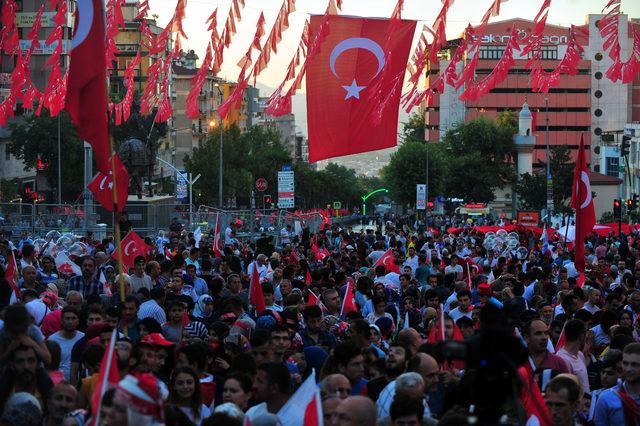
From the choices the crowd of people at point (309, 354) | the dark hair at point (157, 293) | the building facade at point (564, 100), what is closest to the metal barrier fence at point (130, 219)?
the crowd of people at point (309, 354)

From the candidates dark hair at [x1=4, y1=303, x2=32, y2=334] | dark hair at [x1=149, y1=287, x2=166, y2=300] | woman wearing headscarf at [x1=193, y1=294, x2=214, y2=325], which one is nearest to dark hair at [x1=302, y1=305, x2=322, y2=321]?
dark hair at [x1=149, y1=287, x2=166, y2=300]

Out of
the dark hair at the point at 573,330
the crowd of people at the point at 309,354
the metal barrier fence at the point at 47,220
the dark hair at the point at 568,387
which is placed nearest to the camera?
the crowd of people at the point at 309,354

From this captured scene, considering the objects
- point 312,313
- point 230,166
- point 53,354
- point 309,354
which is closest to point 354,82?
point 312,313

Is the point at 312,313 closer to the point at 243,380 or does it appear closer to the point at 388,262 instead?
the point at 243,380

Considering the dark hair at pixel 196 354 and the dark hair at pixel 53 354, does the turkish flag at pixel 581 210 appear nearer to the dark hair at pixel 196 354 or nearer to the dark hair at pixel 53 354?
the dark hair at pixel 196 354

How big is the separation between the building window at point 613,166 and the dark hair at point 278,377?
105 m

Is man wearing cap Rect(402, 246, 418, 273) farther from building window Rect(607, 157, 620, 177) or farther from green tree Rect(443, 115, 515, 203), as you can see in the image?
building window Rect(607, 157, 620, 177)

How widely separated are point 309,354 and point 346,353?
1.63 meters

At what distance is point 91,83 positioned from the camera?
439 inches

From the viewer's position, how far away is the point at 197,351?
9.91m

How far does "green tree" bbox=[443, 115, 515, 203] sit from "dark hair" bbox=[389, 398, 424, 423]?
3921 inches

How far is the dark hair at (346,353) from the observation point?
32.0ft

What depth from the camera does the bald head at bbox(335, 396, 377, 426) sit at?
24.1 ft

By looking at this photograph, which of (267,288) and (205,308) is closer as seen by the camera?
(205,308)
